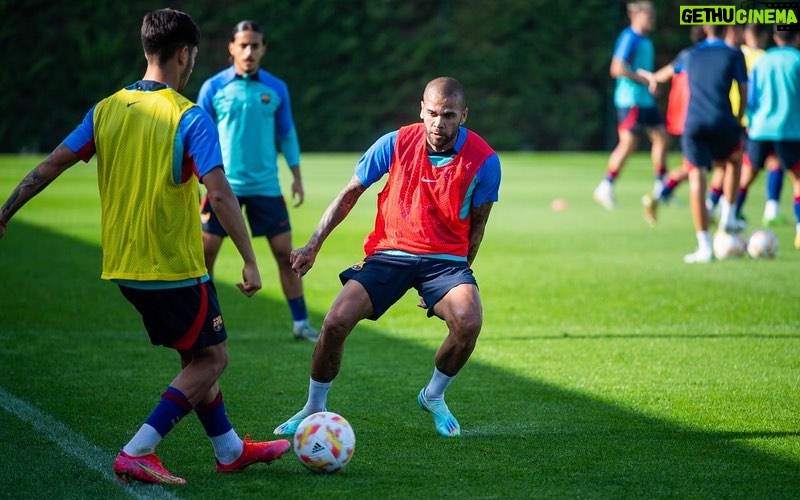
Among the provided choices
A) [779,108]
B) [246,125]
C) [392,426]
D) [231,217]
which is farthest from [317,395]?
[779,108]

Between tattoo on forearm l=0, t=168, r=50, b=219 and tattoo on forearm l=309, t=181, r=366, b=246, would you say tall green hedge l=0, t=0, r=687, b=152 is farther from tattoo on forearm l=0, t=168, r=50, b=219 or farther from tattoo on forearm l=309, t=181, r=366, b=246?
tattoo on forearm l=0, t=168, r=50, b=219

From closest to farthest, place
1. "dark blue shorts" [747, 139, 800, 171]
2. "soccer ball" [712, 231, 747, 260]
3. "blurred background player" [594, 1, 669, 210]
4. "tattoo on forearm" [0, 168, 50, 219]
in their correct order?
"tattoo on forearm" [0, 168, 50, 219] < "soccer ball" [712, 231, 747, 260] < "dark blue shorts" [747, 139, 800, 171] < "blurred background player" [594, 1, 669, 210]

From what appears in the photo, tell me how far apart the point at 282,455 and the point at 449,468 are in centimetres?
79

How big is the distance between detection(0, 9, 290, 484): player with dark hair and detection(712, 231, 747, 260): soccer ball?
8560 mm

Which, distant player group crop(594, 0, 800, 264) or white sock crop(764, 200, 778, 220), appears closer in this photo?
distant player group crop(594, 0, 800, 264)

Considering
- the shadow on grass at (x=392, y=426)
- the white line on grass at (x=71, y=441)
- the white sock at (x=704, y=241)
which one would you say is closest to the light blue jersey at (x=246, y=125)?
the shadow on grass at (x=392, y=426)

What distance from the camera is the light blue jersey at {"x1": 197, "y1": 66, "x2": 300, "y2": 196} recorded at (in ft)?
27.6

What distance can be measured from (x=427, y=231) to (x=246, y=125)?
3167 mm

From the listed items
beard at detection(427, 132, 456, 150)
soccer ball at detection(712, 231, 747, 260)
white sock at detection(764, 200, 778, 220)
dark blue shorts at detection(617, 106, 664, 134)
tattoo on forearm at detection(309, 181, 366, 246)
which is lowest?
white sock at detection(764, 200, 778, 220)

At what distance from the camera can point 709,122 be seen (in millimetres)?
12000

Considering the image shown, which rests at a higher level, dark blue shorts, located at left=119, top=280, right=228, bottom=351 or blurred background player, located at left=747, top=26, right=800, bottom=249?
dark blue shorts, located at left=119, top=280, right=228, bottom=351

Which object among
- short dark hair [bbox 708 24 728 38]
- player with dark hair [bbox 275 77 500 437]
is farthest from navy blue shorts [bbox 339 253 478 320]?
short dark hair [bbox 708 24 728 38]

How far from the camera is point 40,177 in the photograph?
486 centimetres

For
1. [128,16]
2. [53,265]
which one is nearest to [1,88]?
[128,16]
